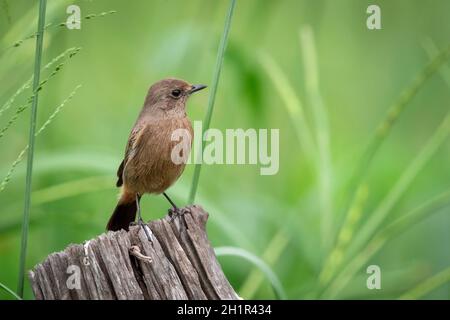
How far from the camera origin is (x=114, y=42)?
7188 millimetres

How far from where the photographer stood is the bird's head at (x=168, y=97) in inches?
194

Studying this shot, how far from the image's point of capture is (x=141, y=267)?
3738mm

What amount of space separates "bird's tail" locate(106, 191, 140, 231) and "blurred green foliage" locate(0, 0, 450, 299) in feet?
0.76

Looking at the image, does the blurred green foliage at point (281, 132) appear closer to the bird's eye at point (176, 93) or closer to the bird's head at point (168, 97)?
the bird's head at point (168, 97)

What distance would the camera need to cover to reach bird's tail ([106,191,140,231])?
494 centimetres

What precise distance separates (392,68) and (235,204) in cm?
206

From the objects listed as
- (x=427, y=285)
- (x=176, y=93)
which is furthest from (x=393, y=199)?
(x=176, y=93)

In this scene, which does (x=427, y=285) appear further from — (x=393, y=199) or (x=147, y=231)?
(x=147, y=231)

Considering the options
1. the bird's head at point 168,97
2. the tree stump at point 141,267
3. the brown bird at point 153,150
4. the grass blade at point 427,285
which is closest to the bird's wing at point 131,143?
the brown bird at point 153,150

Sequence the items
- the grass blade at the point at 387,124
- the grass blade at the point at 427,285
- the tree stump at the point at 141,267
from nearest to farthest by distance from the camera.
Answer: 1. the tree stump at the point at 141,267
2. the grass blade at the point at 387,124
3. the grass blade at the point at 427,285

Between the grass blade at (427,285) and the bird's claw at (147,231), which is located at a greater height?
the bird's claw at (147,231)

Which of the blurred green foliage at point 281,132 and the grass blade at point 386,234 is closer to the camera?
the grass blade at point 386,234
